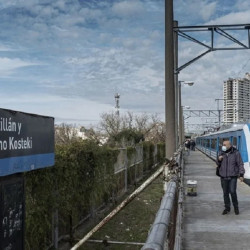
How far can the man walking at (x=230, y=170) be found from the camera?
9984 millimetres

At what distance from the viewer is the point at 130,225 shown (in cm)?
1099

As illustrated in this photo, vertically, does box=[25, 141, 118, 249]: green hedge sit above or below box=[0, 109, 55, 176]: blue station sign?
below

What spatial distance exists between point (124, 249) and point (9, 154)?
614 centimetres

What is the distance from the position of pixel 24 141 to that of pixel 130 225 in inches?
323

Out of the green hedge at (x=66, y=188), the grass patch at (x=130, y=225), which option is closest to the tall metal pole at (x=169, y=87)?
the grass patch at (x=130, y=225)

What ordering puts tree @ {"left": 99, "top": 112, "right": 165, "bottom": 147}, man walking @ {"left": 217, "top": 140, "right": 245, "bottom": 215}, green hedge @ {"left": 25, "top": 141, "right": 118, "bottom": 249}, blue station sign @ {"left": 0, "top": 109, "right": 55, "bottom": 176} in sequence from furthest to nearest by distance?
tree @ {"left": 99, "top": 112, "right": 165, "bottom": 147}, man walking @ {"left": 217, "top": 140, "right": 245, "bottom": 215}, green hedge @ {"left": 25, "top": 141, "right": 118, "bottom": 249}, blue station sign @ {"left": 0, "top": 109, "right": 55, "bottom": 176}

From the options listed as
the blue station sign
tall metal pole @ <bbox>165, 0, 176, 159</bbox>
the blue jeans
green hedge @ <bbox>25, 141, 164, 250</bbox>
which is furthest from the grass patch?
the blue station sign

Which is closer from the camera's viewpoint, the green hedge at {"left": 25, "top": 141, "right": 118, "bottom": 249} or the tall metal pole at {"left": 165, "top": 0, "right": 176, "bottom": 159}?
the green hedge at {"left": 25, "top": 141, "right": 118, "bottom": 249}

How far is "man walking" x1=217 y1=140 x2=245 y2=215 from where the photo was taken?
998cm

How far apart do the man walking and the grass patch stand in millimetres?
2178

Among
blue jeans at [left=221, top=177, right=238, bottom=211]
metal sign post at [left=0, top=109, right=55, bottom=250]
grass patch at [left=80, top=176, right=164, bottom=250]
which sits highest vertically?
metal sign post at [left=0, top=109, right=55, bottom=250]

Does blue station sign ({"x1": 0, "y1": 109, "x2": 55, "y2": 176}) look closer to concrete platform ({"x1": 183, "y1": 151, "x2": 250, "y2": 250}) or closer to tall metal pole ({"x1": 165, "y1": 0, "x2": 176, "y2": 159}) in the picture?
concrete platform ({"x1": 183, "y1": 151, "x2": 250, "y2": 250})

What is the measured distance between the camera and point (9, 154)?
292 cm

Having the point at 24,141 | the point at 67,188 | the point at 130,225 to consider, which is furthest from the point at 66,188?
the point at 24,141
